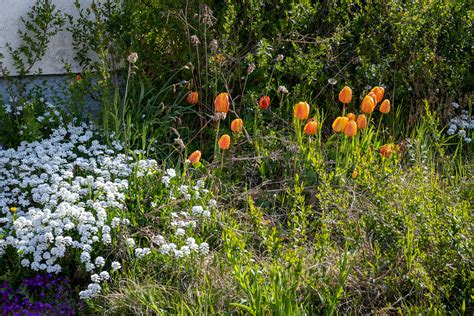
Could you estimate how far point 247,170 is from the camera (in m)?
4.79

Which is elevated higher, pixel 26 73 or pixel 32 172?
pixel 26 73

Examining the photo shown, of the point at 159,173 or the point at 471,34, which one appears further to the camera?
the point at 471,34

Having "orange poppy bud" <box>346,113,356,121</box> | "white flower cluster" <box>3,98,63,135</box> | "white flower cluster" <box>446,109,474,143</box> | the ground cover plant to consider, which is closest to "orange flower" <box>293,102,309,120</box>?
the ground cover plant

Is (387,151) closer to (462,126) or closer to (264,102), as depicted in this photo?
(264,102)

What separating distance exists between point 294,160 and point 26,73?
2301mm

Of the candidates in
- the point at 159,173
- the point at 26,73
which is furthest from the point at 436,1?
the point at 26,73

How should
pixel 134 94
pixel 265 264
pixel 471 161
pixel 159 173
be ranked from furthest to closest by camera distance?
pixel 134 94
pixel 471 161
pixel 159 173
pixel 265 264

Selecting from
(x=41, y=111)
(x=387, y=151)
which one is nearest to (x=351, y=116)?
(x=387, y=151)

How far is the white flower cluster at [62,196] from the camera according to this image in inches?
148

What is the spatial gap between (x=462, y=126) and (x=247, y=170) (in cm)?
172

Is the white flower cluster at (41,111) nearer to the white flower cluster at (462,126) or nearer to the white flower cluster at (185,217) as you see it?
the white flower cluster at (185,217)

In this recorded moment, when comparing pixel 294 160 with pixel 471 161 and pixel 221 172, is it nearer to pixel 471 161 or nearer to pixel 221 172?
pixel 221 172

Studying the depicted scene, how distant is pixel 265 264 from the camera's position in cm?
363

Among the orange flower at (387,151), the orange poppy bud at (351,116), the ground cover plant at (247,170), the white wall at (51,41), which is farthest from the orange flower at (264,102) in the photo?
the white wall at (51,41)
